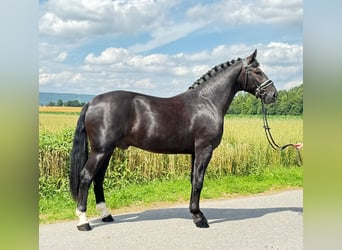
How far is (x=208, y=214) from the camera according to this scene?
6.88m

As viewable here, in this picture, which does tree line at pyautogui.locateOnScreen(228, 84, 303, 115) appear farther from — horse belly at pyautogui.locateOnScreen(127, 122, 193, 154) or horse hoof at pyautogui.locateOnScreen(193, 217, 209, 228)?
horse hoof at pyautogui.locateOnScreen(193, 217, 209, 228)

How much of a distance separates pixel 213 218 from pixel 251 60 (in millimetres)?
2699

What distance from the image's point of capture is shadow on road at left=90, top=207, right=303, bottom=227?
6494 mm

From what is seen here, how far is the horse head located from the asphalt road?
199 cm

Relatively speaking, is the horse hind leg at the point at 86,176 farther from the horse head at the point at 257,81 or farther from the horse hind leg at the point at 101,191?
the horse head at the point at 257,81

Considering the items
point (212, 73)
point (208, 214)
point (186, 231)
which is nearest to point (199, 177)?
point (186, 231)

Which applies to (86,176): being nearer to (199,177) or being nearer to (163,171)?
(199,177)

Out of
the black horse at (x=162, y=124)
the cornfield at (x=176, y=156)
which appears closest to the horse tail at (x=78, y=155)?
the black horse at (x=162, y=124)

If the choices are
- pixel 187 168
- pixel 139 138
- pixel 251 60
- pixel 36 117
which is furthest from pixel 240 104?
pixel 36 117

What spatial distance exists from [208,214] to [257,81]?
2485 mm

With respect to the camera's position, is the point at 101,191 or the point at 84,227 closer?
the point at 84,227

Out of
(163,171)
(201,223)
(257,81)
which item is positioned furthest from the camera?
(163,171)

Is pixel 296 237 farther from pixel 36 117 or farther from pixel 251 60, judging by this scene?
pixel 36 117

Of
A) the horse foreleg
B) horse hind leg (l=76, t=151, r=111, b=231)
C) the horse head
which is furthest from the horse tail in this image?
the horse head
